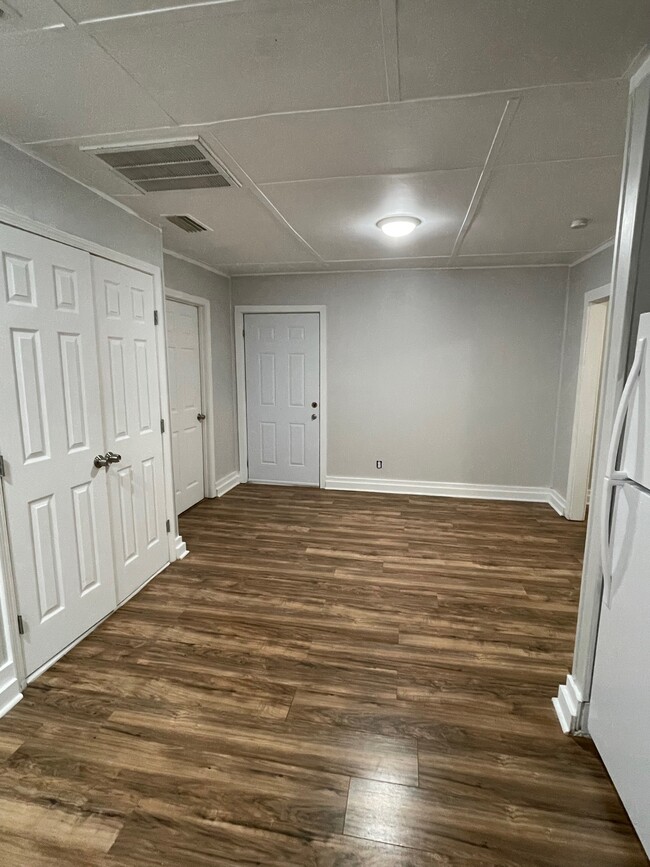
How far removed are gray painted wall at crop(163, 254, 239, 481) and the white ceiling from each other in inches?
65.4

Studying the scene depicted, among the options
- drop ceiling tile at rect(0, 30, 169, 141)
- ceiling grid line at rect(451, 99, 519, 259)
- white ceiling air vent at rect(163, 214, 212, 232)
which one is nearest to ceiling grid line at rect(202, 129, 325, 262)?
drop ceiling tile at rect(0, 30, 169, 141)

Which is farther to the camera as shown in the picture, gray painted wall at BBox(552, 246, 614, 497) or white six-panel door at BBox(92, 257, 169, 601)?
gray painted wall at BBox(552, 246, 614, 497)

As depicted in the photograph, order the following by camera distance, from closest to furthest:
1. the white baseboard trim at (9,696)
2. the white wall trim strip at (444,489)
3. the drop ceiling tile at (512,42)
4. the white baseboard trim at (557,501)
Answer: the drop ceiling tile at (512,42)
the white baseboard trim at (9,696)
the white baseboard trim at (557,501)
the white wall trim strip at (444,489)

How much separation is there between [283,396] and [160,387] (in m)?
2.16

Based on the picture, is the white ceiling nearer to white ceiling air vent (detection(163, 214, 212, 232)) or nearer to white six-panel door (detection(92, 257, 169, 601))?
white ceiling air vent (detection(163, 214, 212, 232))

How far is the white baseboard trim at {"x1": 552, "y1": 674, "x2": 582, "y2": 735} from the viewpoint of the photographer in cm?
172

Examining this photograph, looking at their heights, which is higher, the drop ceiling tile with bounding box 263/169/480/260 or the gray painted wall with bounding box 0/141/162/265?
the drop ceiling tile with bounding box 263/169/480/260

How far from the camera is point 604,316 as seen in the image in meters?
3.72

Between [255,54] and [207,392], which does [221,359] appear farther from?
[255,54]

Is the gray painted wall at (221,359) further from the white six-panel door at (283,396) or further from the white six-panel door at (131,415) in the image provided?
the white six-panel door at (131,415)

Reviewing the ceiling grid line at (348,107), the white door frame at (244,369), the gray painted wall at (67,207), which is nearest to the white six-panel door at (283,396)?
the white door frame at (244,369)

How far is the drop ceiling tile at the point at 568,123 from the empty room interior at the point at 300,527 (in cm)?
1

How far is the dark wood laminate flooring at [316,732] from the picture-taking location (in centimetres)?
135

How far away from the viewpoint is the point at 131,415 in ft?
8.80
